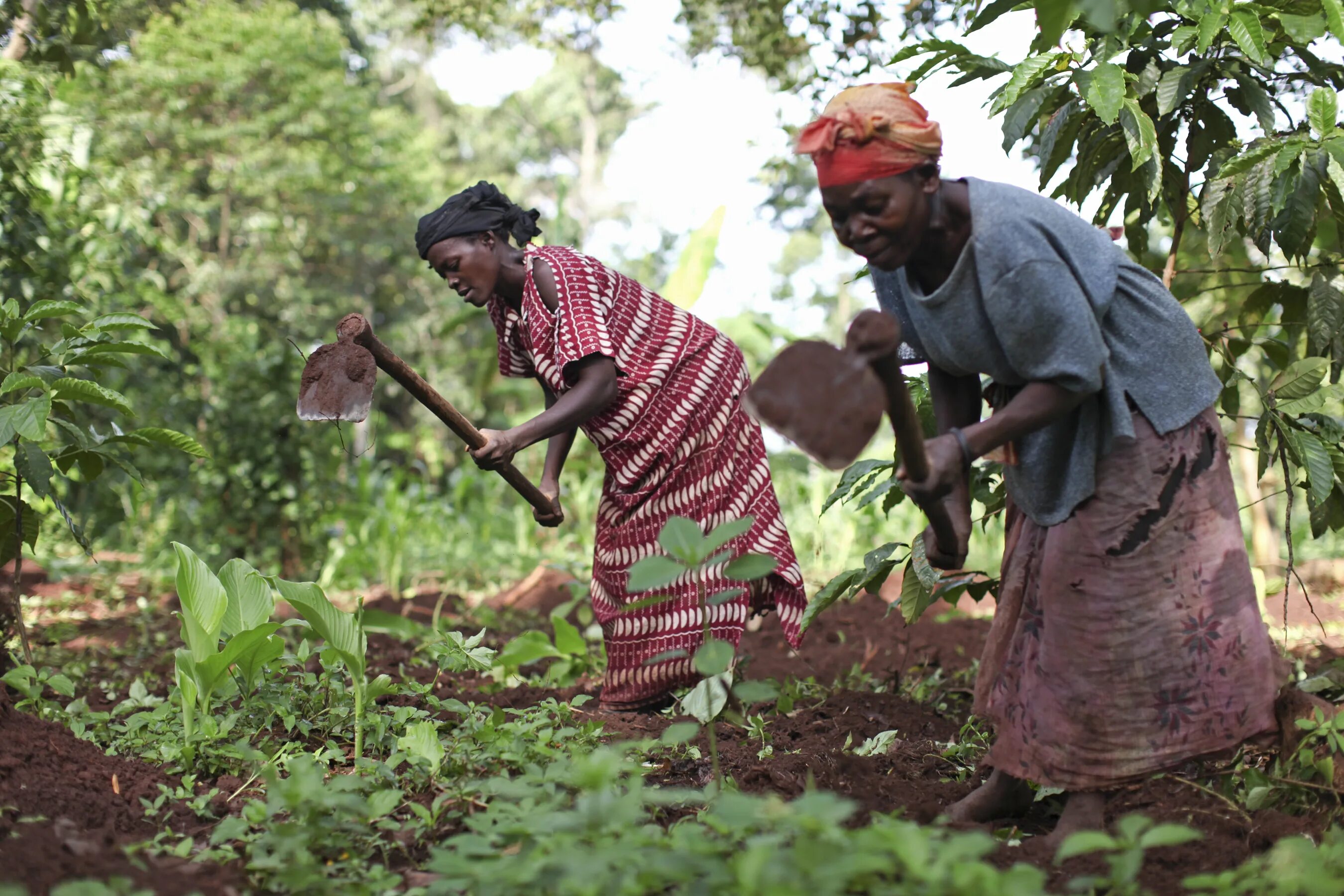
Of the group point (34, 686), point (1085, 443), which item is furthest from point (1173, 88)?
point (34, 686)

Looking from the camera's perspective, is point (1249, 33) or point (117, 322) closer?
point (1249, 33)

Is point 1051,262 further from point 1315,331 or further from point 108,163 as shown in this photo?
point 108,163

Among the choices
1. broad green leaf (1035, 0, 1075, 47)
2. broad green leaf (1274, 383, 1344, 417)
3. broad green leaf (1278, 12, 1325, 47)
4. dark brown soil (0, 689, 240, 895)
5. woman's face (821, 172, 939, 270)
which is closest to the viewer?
broad green leaf (1035, 0, 1075, 47)

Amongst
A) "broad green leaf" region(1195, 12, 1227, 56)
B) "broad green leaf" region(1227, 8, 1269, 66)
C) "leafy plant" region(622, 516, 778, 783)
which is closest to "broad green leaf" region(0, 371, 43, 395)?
"leafy plant" region(622, 516, 778, 783)

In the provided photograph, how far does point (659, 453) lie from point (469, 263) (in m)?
0.72

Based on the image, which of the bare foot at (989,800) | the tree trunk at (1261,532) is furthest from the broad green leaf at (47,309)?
the tree trunk at (1261,532)

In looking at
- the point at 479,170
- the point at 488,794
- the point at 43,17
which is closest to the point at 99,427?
the point at 43,17

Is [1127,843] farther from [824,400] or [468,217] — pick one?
[468,217]

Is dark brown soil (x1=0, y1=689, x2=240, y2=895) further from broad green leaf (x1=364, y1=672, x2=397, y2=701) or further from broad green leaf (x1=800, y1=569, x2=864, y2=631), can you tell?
broad green leaf (x1=800, y1=569, x2=864, y2=631)

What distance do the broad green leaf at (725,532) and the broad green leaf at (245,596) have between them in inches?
54.2

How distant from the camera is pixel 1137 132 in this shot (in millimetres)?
2406

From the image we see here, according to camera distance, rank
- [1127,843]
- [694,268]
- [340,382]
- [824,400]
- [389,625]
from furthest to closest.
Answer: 1. [694,268]
2. [389,625]
3. [340,382]
4. [824,400]
5. [1127,843]

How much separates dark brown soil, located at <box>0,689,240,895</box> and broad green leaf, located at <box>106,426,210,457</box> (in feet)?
2.33

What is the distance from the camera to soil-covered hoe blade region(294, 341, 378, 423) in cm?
254
